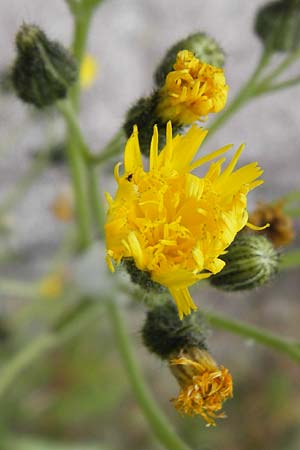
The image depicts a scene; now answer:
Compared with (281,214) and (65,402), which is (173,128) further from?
(65,402)

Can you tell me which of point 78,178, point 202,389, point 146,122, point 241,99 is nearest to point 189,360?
point 202,389

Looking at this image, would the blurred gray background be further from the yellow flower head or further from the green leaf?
the yellow flower head

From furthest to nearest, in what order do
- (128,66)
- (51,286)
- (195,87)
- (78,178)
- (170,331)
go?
(128,66)
(51,286)
(78,178)
(170,331)
(195,87)

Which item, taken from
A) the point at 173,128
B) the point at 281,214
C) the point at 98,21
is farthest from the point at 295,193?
the point at 98,21

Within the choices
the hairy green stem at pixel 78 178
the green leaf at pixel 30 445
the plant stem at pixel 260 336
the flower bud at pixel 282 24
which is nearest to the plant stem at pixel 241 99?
the flower bud at pixel 282 24

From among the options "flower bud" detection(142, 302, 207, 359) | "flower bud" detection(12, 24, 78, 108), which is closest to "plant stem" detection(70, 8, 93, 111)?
"flower bud" detection(12, 24, 78, 108)

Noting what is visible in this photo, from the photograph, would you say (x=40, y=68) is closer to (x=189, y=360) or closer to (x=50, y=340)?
(x=189, y=360)

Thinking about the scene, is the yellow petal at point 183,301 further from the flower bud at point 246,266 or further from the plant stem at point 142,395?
the plant stem at point 142,395
